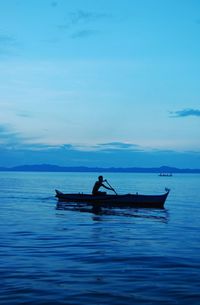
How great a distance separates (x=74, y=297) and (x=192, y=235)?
1393 centimetres

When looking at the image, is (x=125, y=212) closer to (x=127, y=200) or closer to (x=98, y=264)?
(x=127, y=200)

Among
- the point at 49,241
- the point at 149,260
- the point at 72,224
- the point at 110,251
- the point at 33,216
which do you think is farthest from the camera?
the point at 33,216

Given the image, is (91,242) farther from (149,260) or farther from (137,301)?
(137,301)

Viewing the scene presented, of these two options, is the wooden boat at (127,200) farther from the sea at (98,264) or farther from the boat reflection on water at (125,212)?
the sea at (98,264)

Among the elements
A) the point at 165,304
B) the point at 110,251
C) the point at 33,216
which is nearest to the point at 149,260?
the point at 110,251

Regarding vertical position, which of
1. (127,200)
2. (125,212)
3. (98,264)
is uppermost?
(127,200)

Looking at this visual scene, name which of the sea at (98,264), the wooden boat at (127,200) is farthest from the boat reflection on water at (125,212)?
the sea at (98,264)

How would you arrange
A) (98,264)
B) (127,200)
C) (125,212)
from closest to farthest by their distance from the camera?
(98,264) → (125,212) → (127,200)

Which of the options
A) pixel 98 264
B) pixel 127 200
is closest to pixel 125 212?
pixel 127 200

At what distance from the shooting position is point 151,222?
31.0 m

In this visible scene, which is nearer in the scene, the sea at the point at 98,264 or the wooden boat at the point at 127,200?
the sea at the point at 98,264

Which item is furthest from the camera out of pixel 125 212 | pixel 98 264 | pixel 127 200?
pixel 127 200

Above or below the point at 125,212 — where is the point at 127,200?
above

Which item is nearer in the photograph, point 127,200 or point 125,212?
point 125,212
